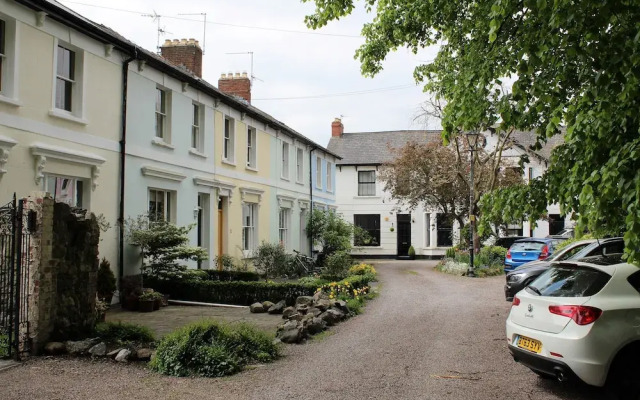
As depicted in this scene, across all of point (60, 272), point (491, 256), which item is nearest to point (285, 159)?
point (491, 256)

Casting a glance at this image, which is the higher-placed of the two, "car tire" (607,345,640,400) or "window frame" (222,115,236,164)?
"window frame" (222,115,236,164)

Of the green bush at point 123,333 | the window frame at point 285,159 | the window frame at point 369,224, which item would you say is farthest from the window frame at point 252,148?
the window frame at point 369,224

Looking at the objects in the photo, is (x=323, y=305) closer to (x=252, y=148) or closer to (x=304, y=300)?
(x=304, y=300)

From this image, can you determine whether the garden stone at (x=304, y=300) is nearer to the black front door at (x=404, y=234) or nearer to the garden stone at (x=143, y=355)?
the garden stone at (x=143, y=355)

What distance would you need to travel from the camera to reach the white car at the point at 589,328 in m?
5.65

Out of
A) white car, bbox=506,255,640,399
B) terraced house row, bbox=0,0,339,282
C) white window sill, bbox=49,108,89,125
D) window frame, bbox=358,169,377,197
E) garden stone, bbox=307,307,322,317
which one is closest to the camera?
white car, bbox=506,255,640,399

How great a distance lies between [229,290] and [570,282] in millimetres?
9451

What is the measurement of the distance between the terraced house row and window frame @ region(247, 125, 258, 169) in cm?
5

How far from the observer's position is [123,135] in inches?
522

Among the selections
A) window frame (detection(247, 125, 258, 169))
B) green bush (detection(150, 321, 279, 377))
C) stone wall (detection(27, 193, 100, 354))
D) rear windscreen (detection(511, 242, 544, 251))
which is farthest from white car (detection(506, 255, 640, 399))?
window frame (detection(247, 125, 258, 169))

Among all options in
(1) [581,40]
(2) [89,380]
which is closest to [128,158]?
(2) [89,380]

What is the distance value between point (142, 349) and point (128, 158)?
6.72 meters

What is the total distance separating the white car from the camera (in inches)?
223

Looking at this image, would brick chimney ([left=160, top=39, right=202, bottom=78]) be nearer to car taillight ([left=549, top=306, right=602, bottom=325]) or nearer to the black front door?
car taillight ([left=549, top=306, right=602, bottom=325])
